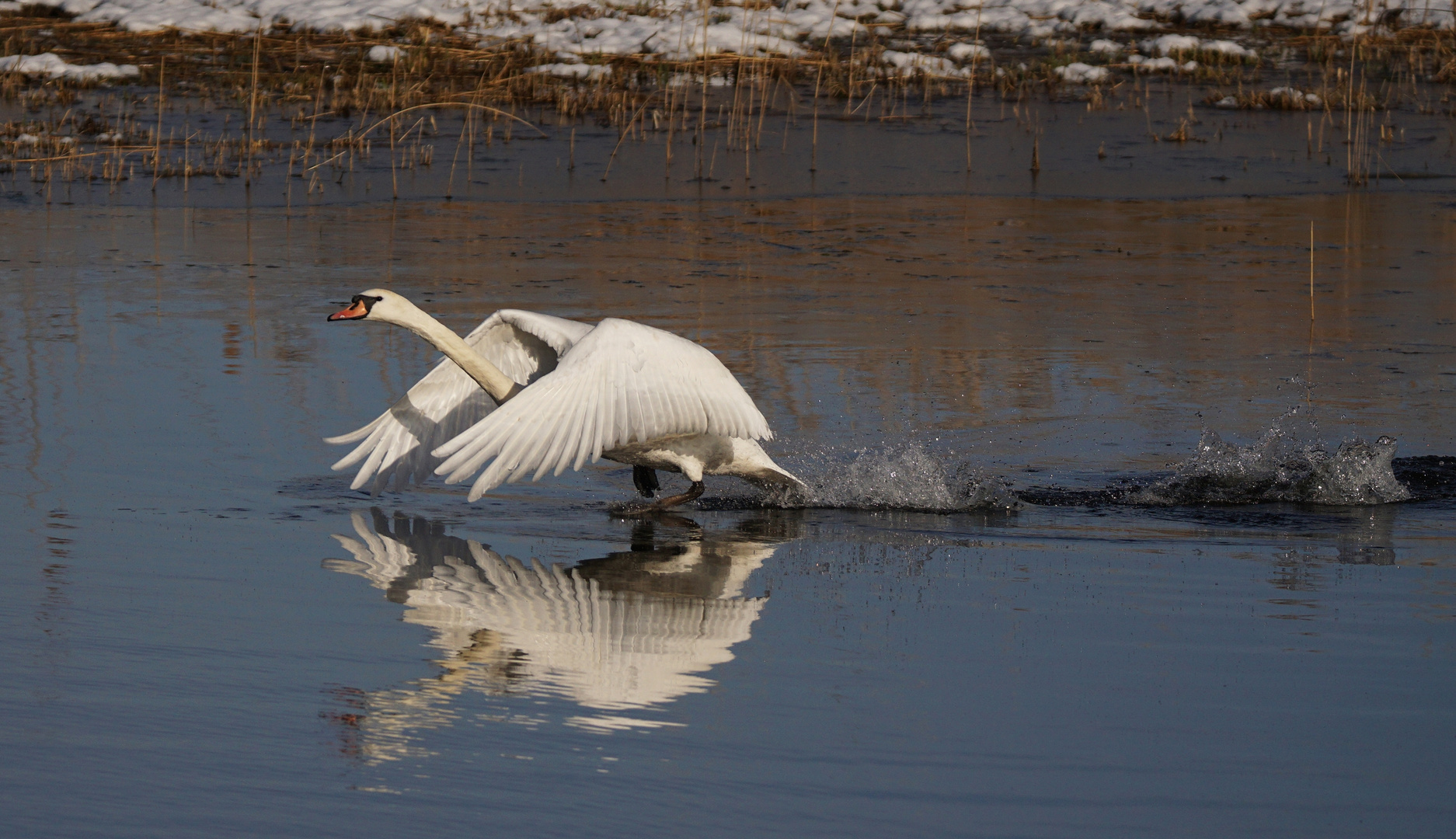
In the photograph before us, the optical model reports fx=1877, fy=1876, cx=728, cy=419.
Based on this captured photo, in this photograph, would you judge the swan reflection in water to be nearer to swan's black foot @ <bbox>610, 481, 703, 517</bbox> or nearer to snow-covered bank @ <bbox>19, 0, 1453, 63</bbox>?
swan's black foot @ <bbox>610, 481, 703, 517</bbox>

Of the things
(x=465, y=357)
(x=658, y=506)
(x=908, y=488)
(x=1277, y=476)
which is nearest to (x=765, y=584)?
(x=658, y=506)

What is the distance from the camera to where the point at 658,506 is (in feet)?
25.1

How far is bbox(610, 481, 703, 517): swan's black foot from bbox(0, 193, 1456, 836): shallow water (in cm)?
9

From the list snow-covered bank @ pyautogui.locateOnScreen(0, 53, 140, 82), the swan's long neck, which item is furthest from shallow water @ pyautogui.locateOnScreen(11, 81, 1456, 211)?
the swan's long neck

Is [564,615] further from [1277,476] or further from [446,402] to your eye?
[1277,476]

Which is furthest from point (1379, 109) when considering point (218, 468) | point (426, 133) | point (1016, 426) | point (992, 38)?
point (218, 468)

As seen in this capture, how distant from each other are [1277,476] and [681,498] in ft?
8.47

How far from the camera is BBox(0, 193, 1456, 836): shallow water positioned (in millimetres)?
4332

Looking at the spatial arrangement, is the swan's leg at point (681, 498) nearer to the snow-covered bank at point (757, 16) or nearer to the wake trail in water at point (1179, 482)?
the wake trail in water at point (1179, 482)

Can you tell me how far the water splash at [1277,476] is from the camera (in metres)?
7.77

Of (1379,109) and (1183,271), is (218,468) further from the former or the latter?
(1379,109)

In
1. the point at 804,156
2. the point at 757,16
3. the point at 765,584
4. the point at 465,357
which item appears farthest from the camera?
the point at 757,16

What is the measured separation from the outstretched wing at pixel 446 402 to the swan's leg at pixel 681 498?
748mm

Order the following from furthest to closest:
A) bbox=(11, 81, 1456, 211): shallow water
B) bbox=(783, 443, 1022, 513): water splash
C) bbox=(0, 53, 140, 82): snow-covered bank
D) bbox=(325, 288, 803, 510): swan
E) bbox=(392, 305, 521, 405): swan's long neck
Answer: bbox=(0, 53, 140, 82): snow-covered bank → bbox=(11, 81, 1456, 211): shallow water → bbox=(783, 443, 1022, 513): water splash → bbox=(392, 305, 521, 405): swan's long neck → bbox=(325, 288, 803, 510): swan
